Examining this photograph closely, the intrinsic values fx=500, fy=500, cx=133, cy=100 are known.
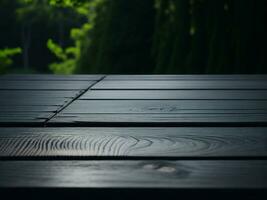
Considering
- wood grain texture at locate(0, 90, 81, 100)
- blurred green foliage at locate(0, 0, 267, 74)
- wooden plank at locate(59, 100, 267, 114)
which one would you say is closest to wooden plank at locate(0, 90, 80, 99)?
wood grain texture at locate(0, 90, 81, 100)

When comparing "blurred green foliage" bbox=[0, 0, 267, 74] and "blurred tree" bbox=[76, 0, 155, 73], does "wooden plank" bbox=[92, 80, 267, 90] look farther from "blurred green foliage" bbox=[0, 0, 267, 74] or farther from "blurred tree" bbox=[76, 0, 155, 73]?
"blurred tree" bbox=[76, 0, 155, 73]

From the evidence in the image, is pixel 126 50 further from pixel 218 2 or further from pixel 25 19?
pixel 25 19

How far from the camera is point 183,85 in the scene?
5.60 feet

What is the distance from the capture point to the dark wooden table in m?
0.63

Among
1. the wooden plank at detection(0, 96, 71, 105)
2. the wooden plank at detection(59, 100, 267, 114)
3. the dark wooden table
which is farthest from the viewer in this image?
the wooden plank at detection(0, 96, 71, 105)

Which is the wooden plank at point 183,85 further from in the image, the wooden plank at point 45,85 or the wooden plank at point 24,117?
the wooden plank at point 24,117

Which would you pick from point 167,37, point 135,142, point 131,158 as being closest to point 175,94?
point 135,142

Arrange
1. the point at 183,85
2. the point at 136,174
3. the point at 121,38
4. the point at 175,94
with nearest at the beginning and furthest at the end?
the point at 136,174 → the point at 175,94 → the point at 183,85 → the point at 121,38

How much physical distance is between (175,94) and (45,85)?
0.49 m

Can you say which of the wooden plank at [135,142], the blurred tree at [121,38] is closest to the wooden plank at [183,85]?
the wooden plank at [135,142]

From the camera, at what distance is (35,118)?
113 cm

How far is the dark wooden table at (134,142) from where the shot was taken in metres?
0.63

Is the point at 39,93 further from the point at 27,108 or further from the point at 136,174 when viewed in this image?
the point at 136,174

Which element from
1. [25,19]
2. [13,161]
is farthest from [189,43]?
[25,19]
